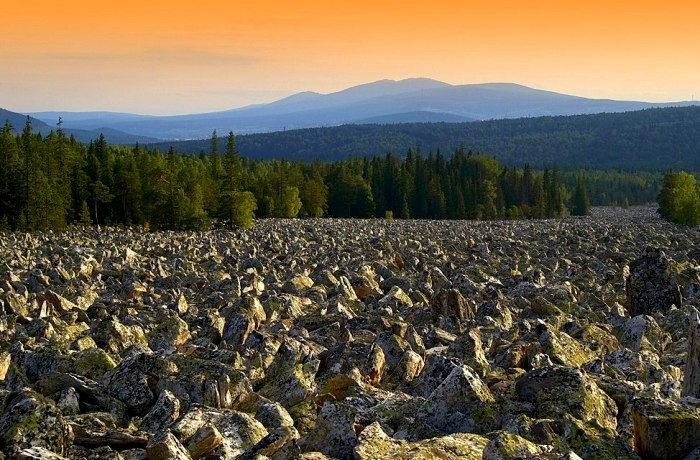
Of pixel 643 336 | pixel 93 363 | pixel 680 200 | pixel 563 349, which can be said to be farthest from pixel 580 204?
pixel 93 363

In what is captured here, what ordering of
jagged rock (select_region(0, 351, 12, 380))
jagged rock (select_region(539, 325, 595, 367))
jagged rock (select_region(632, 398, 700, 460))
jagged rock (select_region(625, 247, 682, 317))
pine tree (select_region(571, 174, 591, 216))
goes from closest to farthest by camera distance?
jagged rock (select_region(632, 398, 700, 460)) → jagged rock (select_region(0, 351, 12, 380)) → jagged rock (select_region(539, 325, 595, 367)) → jagged rock (select_region(625, 247, 682, 317)) → pine tree (select_region(571, 174, 591, 216))

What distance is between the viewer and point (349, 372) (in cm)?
966

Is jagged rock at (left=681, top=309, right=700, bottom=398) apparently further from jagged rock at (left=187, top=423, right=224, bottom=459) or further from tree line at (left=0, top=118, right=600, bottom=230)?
tree line at (left=0, top=118, right=600, bottom=230)

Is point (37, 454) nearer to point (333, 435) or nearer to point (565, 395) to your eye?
point (333, 435)

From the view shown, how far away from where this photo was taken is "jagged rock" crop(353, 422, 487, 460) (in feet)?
20.1

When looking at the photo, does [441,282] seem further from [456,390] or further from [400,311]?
[456,390]

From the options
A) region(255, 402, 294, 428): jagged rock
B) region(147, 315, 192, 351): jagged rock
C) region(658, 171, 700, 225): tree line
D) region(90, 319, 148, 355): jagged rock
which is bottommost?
region(658, 171, 700, 225): tree line

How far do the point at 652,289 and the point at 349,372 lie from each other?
1115cm

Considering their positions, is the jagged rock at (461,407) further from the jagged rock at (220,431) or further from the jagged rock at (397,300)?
the jagged rock at (397,300)

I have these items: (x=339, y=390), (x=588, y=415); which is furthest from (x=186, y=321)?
(x=588, y=415)

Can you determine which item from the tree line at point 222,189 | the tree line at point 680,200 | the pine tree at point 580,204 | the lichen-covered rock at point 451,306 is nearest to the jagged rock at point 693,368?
the lichen-covered rock at point 451,306

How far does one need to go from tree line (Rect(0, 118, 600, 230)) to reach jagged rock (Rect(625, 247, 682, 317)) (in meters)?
56.7

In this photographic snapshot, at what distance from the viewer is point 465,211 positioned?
417ft

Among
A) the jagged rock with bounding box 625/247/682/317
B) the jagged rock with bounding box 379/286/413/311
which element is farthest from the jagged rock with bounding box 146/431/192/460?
the jagged rock with bounding box 625/247/682/317
